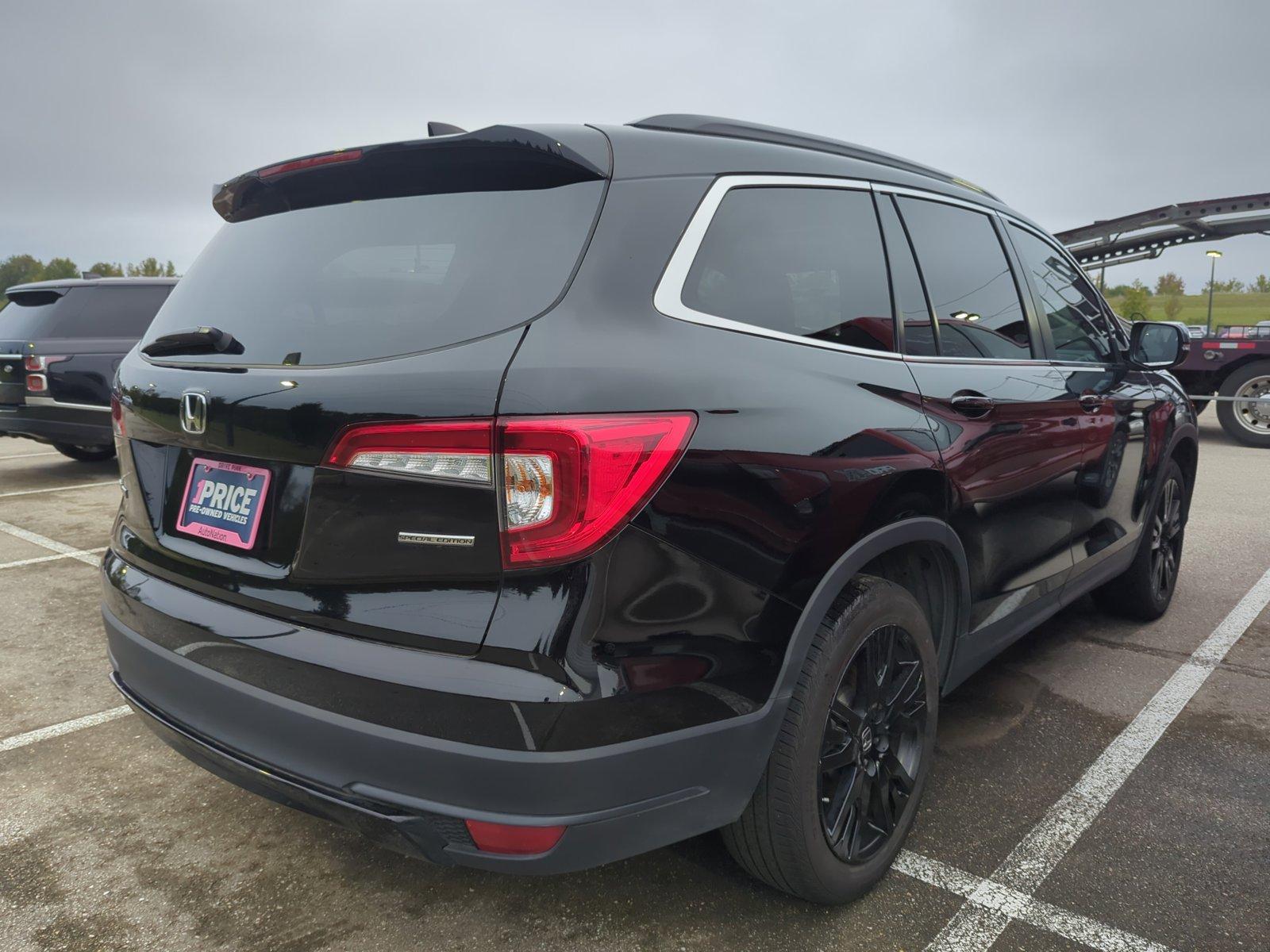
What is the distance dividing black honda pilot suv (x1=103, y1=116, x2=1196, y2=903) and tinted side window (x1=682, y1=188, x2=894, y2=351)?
0.01m

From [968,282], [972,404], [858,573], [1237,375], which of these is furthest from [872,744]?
[1237,375]

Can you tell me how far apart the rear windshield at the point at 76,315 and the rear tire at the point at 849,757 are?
7944mm

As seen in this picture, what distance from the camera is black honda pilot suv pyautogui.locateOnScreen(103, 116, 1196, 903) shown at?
158cm

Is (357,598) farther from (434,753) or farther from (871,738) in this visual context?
(871,738)

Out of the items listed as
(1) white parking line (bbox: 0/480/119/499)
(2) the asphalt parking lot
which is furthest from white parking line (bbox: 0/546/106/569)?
(1) white parking line (bbox: 0/480/119/499)

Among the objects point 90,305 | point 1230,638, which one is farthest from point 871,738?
point 90,305

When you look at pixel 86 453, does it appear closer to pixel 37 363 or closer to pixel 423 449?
pixel 37 363

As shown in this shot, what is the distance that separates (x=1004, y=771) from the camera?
283cm

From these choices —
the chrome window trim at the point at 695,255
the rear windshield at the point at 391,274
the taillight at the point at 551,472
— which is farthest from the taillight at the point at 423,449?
the chrome window trim at the point at 695,255

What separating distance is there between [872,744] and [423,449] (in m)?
1.28

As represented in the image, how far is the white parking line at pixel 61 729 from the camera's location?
3.04 metres

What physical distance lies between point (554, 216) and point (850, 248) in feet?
2.88

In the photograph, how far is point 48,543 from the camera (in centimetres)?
579

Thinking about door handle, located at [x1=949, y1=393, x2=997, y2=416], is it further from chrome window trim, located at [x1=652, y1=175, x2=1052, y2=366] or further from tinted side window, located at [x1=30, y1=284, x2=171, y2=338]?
tinted side window, located at [x1=30, y1=284, x2=171, y2=338]
